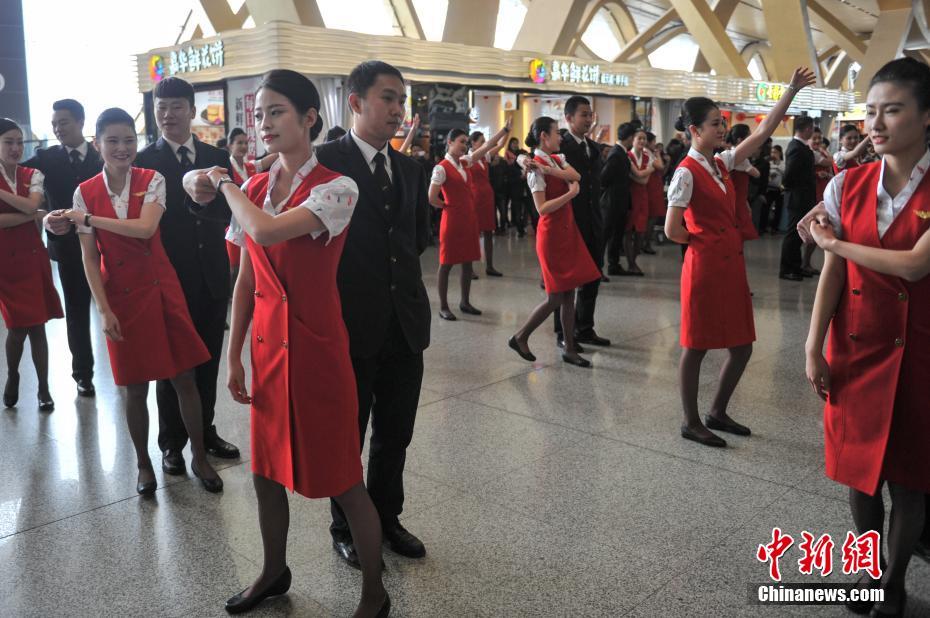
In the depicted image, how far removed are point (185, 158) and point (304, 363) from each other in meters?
1.78

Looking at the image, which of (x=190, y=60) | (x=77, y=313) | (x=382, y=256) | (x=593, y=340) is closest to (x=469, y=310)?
(x=593, y=340)

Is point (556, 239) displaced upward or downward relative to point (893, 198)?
downward

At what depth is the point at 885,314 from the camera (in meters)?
2.14

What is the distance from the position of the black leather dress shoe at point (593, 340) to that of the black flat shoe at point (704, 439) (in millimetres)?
1950

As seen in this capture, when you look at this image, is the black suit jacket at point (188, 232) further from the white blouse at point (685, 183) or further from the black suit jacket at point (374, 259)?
the white blouse at point (685, 183)

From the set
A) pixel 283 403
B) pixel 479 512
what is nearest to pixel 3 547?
pixel 283 403

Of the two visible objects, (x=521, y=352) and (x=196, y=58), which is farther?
(x=196, y=58)

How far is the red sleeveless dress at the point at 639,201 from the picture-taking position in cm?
912

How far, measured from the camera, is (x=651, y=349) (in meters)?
5.60

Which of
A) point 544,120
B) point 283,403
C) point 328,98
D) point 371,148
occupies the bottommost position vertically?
point 283,403

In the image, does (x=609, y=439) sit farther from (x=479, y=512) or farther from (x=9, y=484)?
(x=9, y=484)

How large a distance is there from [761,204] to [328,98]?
23.1 feet

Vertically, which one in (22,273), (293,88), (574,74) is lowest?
(22,273)

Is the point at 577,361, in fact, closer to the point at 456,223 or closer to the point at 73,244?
the point at 456,223
